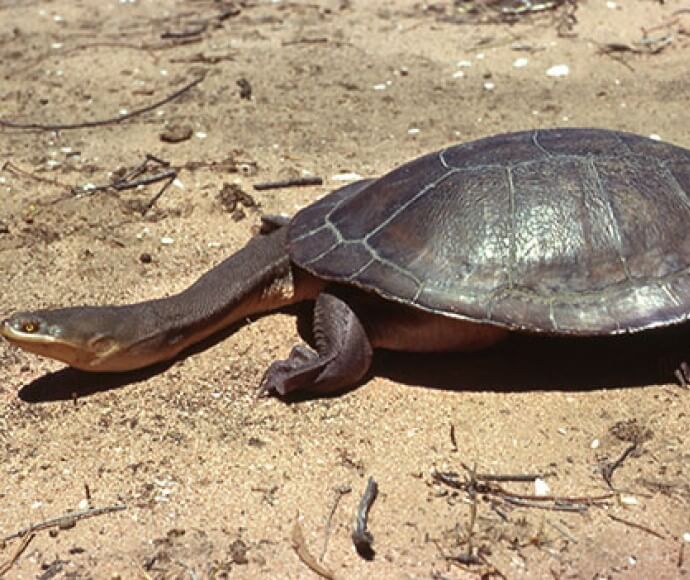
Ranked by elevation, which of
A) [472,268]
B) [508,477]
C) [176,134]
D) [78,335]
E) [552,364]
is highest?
[472,268]

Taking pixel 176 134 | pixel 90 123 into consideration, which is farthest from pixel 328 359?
pixel 90 123

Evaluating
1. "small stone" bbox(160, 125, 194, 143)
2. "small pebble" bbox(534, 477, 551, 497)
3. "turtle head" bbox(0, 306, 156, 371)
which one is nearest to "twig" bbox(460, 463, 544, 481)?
"small pebble" bbox(534, 477, 551, 497)

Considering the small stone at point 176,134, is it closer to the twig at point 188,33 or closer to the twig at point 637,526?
the twig at point 188,33

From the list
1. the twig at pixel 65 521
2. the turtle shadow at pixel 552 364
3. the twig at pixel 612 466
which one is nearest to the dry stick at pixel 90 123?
the turtle shadow at pixel 552 364

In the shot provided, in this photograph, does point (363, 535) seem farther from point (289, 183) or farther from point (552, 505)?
point (289, 183)

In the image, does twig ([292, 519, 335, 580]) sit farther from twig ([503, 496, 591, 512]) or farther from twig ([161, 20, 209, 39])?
twig ([161, 20, 209, 39])

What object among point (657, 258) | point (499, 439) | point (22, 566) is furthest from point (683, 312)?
point (22, 566)

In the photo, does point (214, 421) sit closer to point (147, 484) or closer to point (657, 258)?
point (147, 484)

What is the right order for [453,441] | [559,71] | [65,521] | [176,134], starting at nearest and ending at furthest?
[65,521] < [453,441] < [176,134] < [559,71]

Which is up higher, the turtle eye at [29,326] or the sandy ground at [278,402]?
the turtle eye at [29,326]
